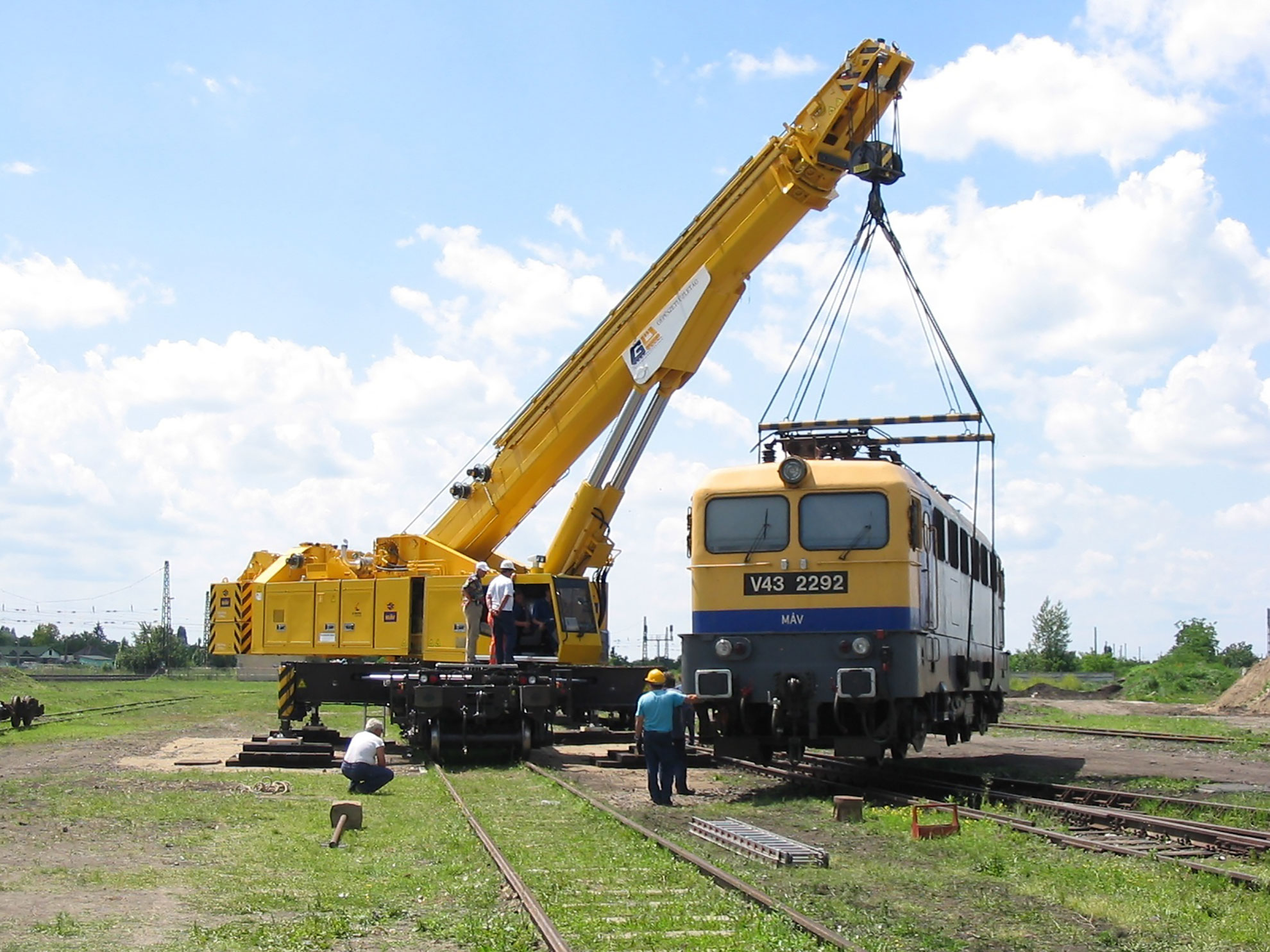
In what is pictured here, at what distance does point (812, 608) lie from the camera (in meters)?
13.7

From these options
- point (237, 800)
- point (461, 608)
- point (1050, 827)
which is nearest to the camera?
point (1050, 827)

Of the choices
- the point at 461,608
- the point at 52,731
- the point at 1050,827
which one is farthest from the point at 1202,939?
the point at 52,731

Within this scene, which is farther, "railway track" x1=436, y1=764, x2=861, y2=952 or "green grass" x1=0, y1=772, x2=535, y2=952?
"green grass" x1=0, y1=772, x2=535, y2=952

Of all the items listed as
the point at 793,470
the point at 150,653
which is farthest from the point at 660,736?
the point at 150,653

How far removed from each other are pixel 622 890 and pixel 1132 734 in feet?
63.2

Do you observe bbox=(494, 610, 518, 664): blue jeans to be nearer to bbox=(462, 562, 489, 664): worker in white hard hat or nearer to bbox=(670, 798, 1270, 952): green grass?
bbox=(462, 562, 489, 664): worker in white hard hat

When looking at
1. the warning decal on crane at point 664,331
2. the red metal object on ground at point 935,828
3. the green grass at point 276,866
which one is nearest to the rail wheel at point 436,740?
the green grass at point 276,866

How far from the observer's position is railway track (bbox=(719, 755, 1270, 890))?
31.6 ft

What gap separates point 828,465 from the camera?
14.1 m

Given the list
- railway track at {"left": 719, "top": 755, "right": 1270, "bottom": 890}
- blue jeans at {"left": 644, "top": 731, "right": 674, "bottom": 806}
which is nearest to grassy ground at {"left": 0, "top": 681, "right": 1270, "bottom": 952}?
railway track at {"left": 719, "top": 755, "right": 1270, "bottom": 890}

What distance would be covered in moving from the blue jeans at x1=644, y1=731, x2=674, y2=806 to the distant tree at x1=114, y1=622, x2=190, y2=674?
252 ft

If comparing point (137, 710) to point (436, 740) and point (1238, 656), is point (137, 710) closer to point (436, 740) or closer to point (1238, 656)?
point (436, 740)

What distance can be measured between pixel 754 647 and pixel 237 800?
17.6 ft

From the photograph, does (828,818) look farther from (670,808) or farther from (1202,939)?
(1202,939)
